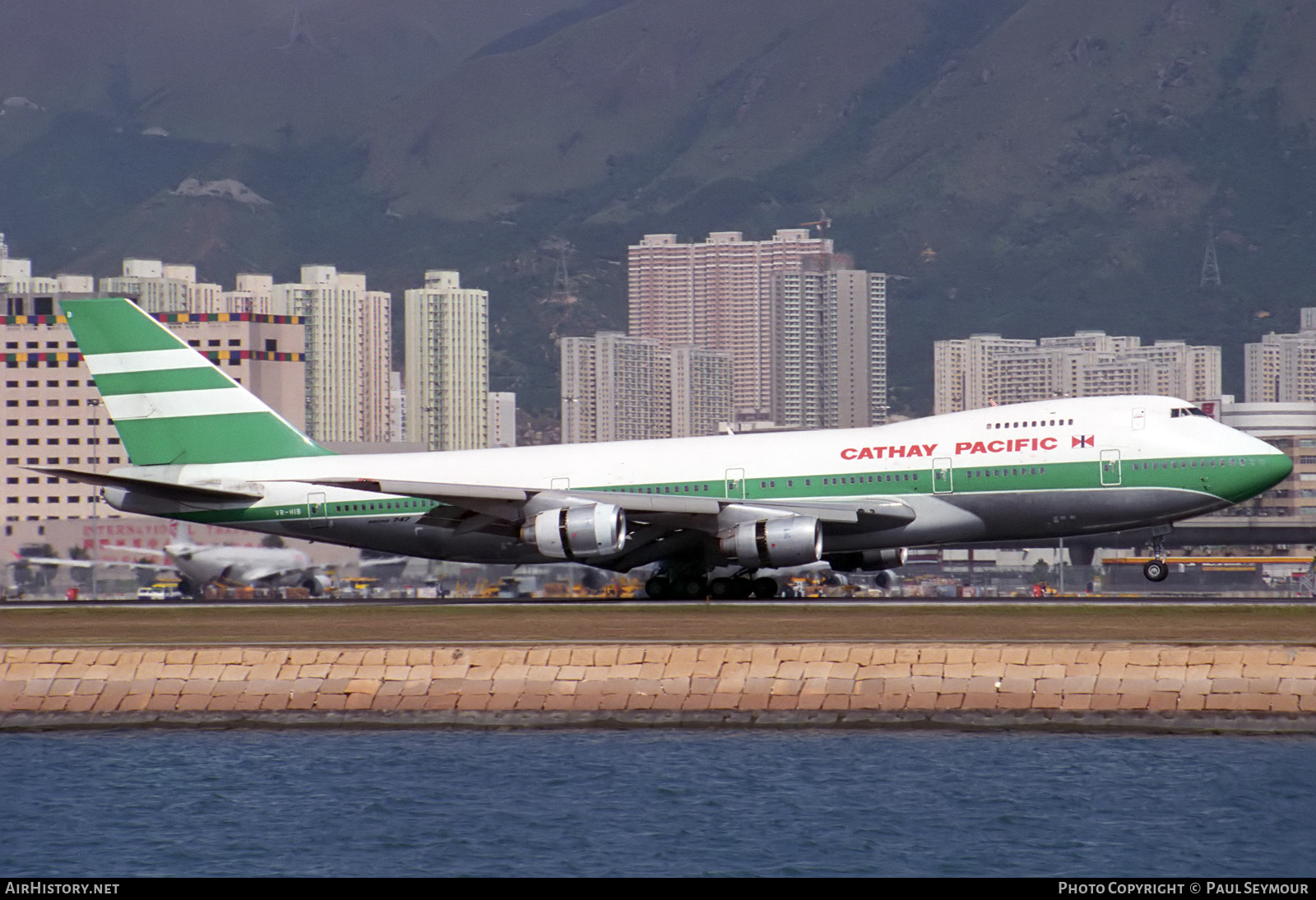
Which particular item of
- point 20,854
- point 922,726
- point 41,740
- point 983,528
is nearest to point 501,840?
point 20,854

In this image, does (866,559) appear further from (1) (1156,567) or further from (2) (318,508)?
(2) (318,508)

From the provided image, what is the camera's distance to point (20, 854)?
24.8 meters

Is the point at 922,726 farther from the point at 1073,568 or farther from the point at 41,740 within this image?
the point at 1073,568

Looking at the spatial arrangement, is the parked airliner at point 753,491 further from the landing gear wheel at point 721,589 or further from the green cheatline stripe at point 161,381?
the green cheatline stripe at point 161,381

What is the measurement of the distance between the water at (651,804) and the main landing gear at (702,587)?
1604 cm

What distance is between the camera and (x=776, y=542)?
43.4 meters

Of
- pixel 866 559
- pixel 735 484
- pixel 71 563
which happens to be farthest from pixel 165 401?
pixel 866 559

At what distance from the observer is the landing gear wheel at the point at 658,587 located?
1865 inches

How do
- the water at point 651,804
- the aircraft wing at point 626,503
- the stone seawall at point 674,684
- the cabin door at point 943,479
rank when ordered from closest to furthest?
the water at point 651,804
the stone seawall at point 674,684
the aircraft wing at point 626,503
the cabin door at point 943,479

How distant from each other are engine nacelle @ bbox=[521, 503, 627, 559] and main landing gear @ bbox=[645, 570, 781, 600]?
3.18 m

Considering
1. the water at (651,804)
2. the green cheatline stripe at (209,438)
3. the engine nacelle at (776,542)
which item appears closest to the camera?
the water at (651,804)

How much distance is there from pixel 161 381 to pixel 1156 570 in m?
28.5

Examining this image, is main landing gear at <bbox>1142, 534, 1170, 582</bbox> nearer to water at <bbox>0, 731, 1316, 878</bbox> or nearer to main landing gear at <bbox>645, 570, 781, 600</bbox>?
main landing gear at <bbox>645, 570, 781, 600</bbox>

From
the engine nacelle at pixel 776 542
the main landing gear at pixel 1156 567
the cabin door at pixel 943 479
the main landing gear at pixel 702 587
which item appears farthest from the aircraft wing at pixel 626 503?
the main landing gear at pixel 1156 567
